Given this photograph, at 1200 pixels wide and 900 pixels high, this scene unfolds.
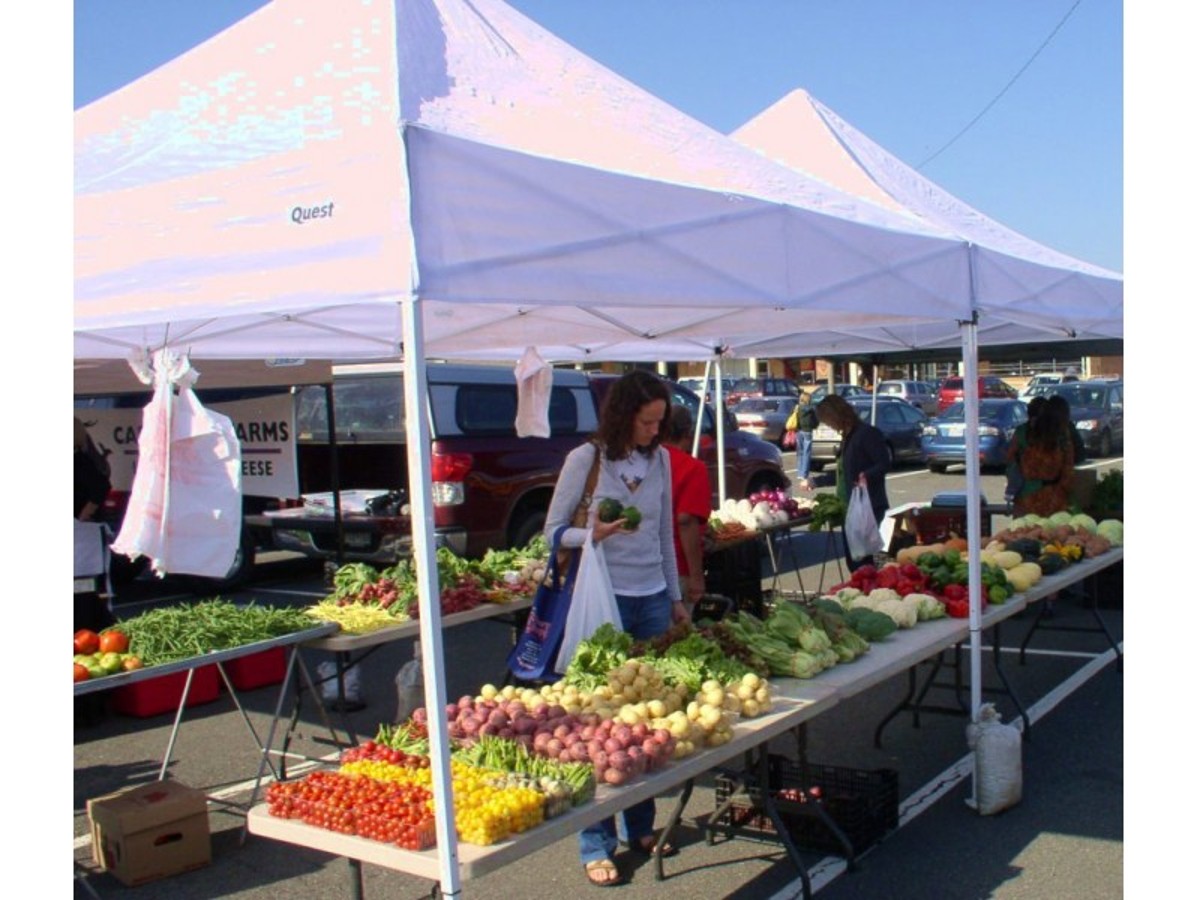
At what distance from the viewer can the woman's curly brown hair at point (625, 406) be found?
458 cm

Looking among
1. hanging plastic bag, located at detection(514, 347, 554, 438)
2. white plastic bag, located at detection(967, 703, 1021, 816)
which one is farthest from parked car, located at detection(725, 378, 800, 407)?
white plastic bag, located at detection(967, 703, 1021, 816)

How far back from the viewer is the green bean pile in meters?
5.06

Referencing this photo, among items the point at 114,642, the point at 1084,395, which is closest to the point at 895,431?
the point at 1084,395

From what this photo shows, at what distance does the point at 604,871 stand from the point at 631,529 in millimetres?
1351

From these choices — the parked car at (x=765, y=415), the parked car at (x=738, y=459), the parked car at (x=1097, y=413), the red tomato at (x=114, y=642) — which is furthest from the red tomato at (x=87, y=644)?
the parked car at (x=765, y=415)

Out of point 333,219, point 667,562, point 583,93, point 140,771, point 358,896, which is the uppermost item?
point 583,93

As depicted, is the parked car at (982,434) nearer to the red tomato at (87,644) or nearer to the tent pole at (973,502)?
the tent pole at (973,502)

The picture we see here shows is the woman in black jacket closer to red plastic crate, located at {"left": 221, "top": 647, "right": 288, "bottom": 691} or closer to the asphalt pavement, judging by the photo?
the asphalt pavement

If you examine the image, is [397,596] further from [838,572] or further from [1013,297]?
[838,572]

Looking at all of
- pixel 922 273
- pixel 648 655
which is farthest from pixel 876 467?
pixel 648 655

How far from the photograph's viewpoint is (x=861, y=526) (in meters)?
8.62

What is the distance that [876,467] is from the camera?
8.66 meters

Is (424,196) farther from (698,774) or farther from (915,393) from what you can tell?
(915,393)

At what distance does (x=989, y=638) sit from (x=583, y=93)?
602 cm
